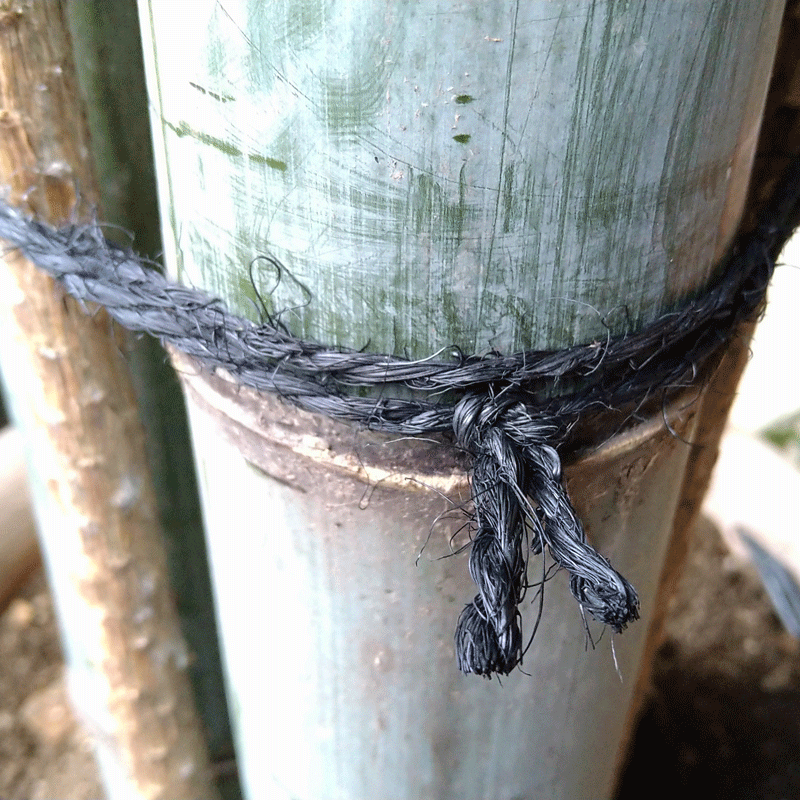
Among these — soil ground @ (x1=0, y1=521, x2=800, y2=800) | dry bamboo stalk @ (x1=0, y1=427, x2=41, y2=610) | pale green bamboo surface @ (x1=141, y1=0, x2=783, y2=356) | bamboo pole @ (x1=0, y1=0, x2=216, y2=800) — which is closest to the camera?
pale green bamboo surface @ (x1=141, y1=0, x2=783, y2=356)

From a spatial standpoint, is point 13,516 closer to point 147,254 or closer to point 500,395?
point 147,254

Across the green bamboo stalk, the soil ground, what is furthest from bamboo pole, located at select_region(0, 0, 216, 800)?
the soil ground

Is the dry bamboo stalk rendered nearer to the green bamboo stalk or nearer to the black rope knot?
the green bamboo stalk

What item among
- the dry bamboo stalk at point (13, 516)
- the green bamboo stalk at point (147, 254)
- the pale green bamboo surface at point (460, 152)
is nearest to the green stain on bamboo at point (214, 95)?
the pale green bamboo surface at point (460, 152)

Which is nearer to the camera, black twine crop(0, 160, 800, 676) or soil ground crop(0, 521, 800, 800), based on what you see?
black twine crop(0, 160, 800, 676)

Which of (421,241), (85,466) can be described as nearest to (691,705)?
(85,466)

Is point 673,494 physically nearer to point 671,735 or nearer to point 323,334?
point 323,334

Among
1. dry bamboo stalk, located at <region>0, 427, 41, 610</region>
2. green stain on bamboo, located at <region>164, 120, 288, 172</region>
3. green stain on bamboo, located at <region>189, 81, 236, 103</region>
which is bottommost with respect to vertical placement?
dry bamboo stalk, located at <region>0, 427, 41, 610</region>

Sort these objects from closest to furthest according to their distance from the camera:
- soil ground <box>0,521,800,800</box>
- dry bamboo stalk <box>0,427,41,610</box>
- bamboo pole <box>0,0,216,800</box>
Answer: bamboo pole <box>0,0,216,800</box> → soil ground <box>0,521,800,800</box> → dry bamboo stalk <box>0,427,41,610</box>
